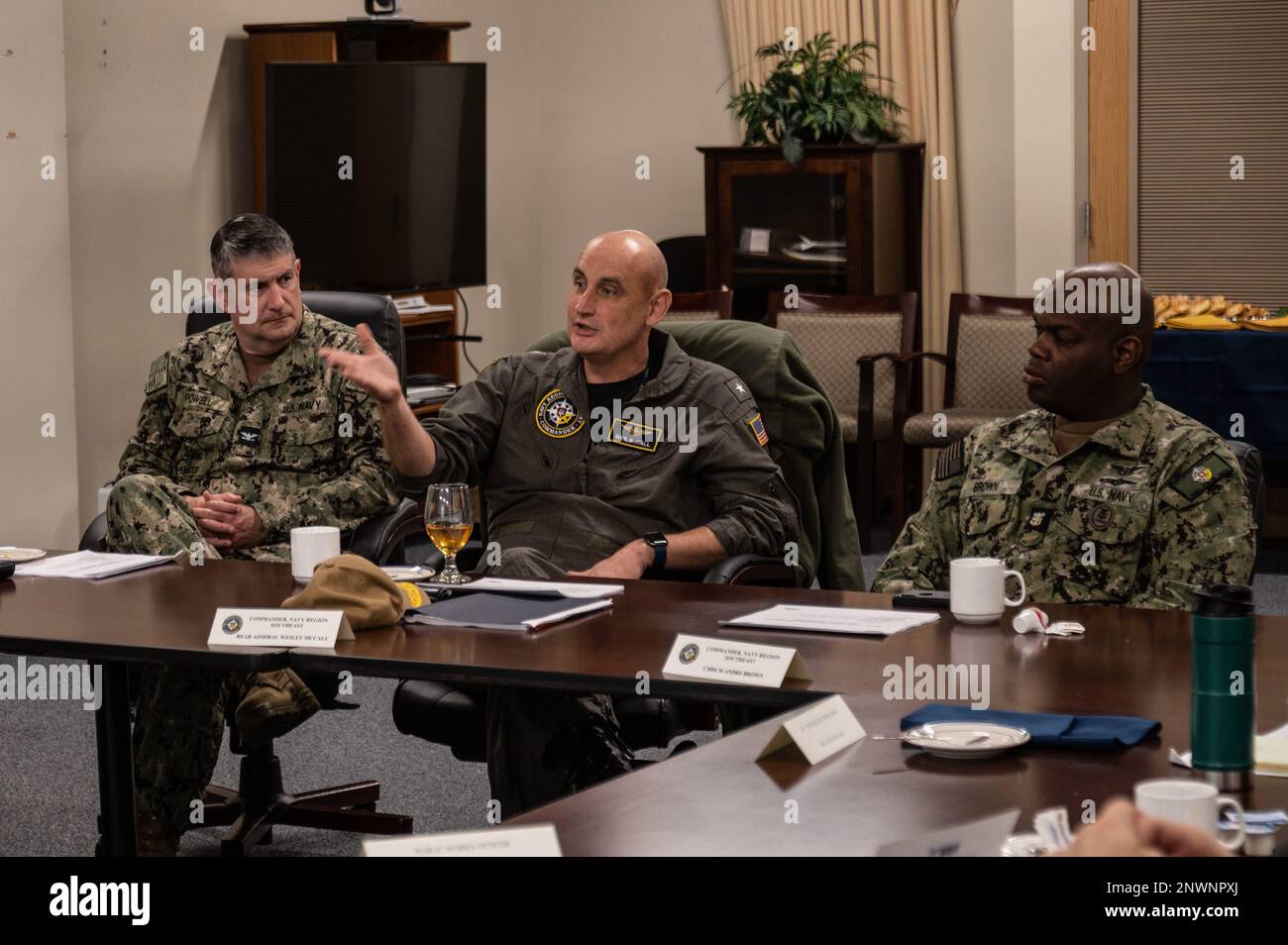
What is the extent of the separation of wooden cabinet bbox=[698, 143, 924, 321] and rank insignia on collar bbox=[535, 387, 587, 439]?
3.68m

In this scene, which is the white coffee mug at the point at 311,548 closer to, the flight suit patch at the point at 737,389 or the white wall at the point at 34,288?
the flight suit patch at the point at 737,389

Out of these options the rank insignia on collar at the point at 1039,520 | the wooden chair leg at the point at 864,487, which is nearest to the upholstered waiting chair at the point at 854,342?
the wooden chair leg at the point at 864,487

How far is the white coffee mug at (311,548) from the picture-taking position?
9.18 ft

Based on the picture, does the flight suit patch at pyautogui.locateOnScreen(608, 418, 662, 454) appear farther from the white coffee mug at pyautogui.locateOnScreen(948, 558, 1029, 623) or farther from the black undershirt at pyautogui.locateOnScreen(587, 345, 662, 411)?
the white coffee mug at pyautogui.locateOnScreen(948, 558, 1029, 623)

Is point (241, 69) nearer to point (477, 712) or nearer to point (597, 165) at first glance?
point (597, 165)

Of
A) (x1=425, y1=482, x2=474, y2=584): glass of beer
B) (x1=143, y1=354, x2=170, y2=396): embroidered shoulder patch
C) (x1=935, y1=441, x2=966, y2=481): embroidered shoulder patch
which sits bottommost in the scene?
(x1=425, y1=482, x2=474, y2=584): glass of beer

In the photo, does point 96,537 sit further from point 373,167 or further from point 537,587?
point 373,167

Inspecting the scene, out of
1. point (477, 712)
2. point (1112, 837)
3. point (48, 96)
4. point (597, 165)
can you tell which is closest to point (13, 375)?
point (48, 96)

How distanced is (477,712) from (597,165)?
5614mm

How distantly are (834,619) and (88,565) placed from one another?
1.34 metres

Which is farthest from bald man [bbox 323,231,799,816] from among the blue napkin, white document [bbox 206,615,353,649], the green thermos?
the green thermos

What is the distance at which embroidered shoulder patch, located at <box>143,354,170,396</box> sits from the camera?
151 inches

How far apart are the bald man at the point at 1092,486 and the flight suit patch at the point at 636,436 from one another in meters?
0.63

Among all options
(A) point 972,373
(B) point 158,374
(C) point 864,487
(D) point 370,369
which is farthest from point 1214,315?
(D) point 370,369
